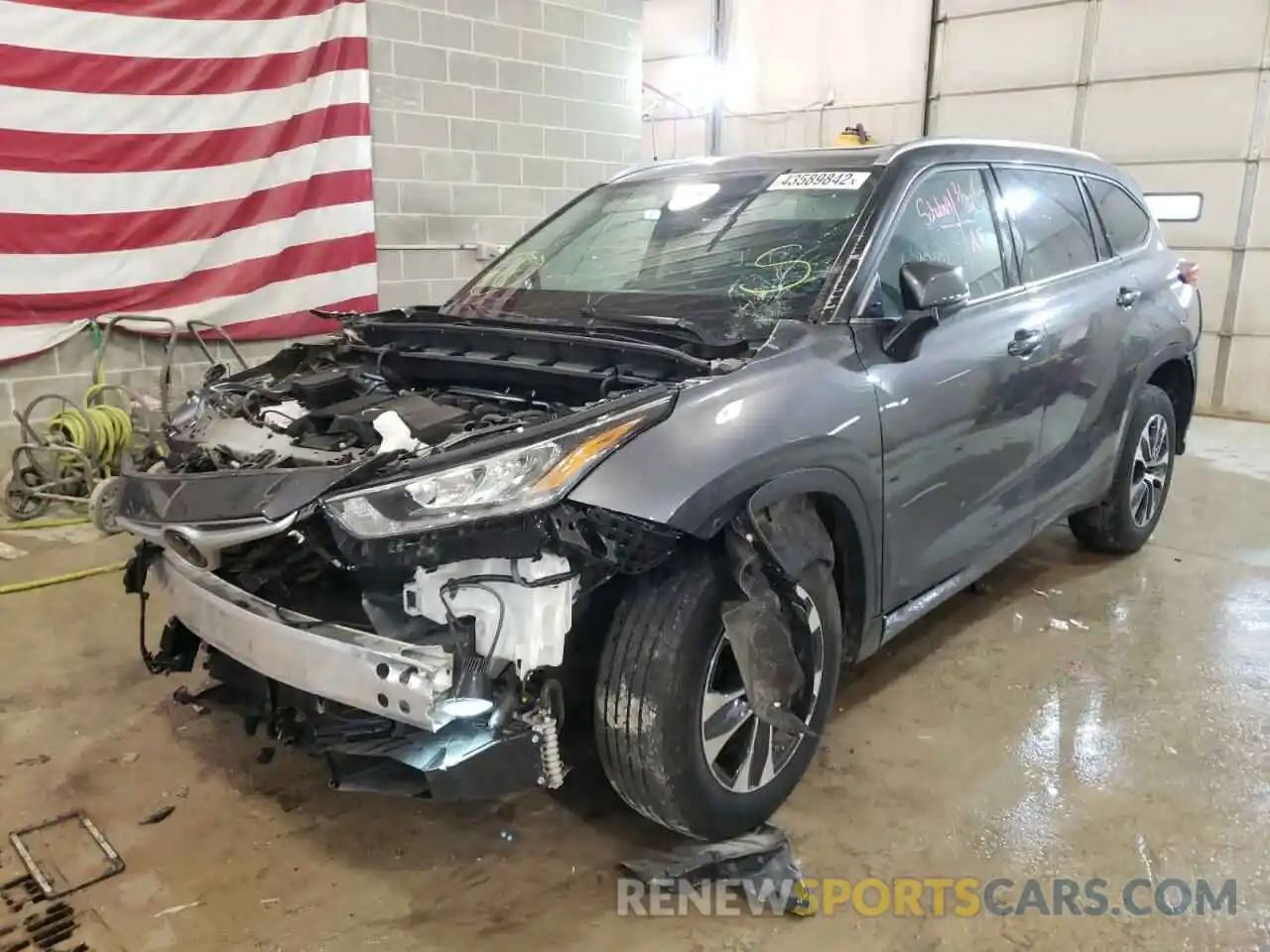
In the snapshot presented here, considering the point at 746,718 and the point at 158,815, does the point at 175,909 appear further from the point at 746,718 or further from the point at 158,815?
the point at 746,718

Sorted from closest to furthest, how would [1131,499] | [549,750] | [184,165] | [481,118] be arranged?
1. [549,750]
2. [1131,499]
3. [184,165]
4. [481,118]

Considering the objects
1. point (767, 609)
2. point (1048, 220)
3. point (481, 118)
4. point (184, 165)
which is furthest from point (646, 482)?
point (481, 118)

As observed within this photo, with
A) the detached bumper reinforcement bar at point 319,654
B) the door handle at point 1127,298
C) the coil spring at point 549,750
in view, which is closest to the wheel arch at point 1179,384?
the door handle at point 1127,298

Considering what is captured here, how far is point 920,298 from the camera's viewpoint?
2432 mm

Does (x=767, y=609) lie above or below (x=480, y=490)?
below

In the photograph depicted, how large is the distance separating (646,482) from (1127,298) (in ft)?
8.55

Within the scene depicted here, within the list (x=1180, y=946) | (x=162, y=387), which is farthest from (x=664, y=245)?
(x=162, y=387)

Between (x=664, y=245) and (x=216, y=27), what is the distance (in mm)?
3794

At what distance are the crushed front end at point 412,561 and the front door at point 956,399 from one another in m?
0.67

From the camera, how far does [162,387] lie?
534 centimetres

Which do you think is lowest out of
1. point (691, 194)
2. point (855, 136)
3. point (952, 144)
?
point (691, 194)

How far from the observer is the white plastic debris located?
2.04m

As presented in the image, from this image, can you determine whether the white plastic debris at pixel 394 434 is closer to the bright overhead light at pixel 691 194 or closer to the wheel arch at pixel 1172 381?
the bright overhead light at pixel 691 194

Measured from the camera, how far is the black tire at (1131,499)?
12.8 ft
